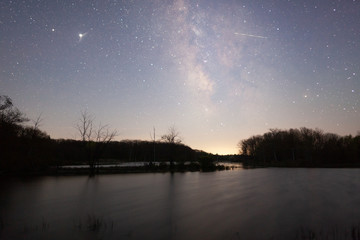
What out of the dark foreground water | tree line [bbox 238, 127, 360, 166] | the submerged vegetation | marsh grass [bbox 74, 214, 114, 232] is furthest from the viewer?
tree line [bbox 238, 127, 360, 166]

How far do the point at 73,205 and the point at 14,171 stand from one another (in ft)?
88.9

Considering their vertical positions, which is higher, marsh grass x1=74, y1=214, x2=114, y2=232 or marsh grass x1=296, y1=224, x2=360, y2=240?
marsh grass x1=74, y1=214, x2=114, y2=232

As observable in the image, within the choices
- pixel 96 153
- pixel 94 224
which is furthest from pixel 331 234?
pixel 96 153

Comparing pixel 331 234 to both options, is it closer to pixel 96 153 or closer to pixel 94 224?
pixel 94 224

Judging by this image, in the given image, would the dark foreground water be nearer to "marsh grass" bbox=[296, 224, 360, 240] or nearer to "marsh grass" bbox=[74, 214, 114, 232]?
"marsh grass" bbox=[74, 214, 114, 232]

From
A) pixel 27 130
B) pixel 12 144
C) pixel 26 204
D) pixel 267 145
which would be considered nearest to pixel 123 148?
pixel 267 145

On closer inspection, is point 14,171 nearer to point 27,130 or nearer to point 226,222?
point 27,130

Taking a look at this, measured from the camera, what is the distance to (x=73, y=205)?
508 inches

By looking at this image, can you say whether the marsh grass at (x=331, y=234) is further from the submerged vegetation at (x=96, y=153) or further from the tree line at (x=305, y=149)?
the tree line at (x=305, y=149)

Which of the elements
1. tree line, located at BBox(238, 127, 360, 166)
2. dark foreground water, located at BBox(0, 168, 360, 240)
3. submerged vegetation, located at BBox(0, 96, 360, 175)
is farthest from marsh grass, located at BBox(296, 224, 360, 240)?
tree line, located at BBox(238, 127, 360, 166)

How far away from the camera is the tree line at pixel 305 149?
2771 inches

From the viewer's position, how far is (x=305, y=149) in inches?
3039

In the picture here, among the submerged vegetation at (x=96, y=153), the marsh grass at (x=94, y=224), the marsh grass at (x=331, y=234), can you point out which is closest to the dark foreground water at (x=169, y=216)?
the marsh grass at (x=94, y=224)

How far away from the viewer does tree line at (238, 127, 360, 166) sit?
70.4m
